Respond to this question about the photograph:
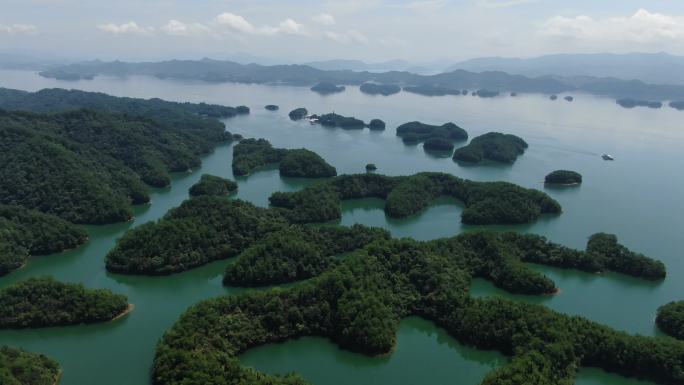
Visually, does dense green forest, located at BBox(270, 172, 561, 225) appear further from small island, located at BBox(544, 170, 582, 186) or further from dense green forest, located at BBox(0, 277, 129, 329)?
dense green forest, located at BBox(0, 277, 129, 329)

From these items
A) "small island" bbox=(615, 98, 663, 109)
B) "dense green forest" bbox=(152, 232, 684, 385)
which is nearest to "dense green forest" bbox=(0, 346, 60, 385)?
"dense green forest" bbox=(152, 232, 684, 385)

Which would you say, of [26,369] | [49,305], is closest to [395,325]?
[26,369]

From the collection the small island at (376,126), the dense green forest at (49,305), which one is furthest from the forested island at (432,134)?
the dense green forest at (49,305)

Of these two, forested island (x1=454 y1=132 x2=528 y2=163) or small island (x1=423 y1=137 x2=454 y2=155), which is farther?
small island (x1=423 y1=137 x2=454 y2=155)

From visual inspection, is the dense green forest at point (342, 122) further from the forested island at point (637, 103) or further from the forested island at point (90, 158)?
the forested island at point (637, 103)

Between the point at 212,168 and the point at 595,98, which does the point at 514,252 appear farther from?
the point at 595,98

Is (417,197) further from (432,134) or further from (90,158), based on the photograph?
(432,134)

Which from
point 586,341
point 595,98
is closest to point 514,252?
point 586,341
